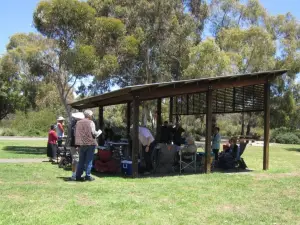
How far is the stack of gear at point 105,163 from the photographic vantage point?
1116 cm

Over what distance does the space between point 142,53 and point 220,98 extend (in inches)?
261

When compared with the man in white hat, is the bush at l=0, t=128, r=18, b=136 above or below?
below

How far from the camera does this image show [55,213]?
6273 mm

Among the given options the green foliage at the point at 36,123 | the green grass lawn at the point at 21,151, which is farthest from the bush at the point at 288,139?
the green grass lawn at the point at 21,151

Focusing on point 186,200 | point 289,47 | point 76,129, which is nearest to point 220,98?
point 76,129

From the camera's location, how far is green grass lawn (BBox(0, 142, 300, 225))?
20.2ft

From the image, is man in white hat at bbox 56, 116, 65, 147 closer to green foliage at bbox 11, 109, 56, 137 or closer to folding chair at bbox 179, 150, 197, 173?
folding chair at bbox 179, 150, 197, 173

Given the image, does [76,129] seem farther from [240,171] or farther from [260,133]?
[260,133]

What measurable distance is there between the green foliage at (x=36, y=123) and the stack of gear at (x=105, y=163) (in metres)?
27.2

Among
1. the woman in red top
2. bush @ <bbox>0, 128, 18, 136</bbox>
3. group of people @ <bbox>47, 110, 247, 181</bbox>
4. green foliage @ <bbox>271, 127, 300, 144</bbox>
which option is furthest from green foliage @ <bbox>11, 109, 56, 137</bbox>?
the woman in red top

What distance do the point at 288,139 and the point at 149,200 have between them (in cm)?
3179

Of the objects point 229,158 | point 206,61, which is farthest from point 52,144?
point 206,61

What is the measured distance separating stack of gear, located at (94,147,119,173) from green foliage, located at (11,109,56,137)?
27220 mm

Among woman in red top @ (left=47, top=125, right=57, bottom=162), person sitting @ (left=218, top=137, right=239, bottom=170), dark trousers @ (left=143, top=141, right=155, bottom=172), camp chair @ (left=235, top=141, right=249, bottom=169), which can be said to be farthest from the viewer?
woman in red top @ (left=47, top=125, right=57, bottom=162)
